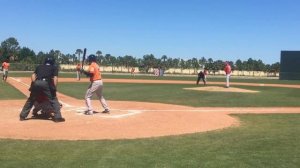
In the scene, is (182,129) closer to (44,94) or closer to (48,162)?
(44,94)

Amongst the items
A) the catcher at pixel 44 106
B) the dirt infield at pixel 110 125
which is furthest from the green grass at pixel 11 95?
the catcher at pixel 44 106

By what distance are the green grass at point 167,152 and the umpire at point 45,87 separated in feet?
7.80

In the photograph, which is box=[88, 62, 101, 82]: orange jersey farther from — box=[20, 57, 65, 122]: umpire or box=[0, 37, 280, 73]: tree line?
box=[0, 37, 280, 73]: tree line

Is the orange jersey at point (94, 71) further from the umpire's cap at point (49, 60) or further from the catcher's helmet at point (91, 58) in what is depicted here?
the umpire's cap at point (49, 60)

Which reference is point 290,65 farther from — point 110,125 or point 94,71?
point 110,125

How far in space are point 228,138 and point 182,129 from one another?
4.97 feet

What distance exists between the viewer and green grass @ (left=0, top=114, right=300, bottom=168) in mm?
6852

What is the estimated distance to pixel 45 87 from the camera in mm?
10953

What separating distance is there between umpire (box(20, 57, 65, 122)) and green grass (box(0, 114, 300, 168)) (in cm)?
238

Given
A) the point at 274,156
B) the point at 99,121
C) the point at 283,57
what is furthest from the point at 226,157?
the point at 283,57

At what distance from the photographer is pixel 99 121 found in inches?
434

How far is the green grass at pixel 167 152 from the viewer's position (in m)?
6.85

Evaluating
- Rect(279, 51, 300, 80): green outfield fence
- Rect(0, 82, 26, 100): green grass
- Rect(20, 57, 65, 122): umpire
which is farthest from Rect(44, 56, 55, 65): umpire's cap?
Rect(279, 51, 300, 80): green outfield fence

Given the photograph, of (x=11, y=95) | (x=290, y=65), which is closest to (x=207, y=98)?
(x=11, y=95)
